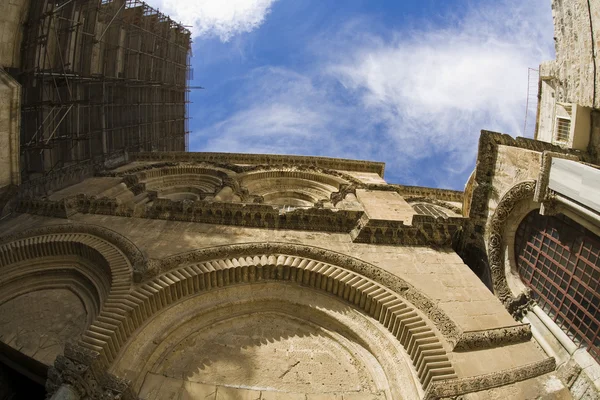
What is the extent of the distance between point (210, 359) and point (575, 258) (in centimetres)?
675

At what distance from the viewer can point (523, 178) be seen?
838 cm

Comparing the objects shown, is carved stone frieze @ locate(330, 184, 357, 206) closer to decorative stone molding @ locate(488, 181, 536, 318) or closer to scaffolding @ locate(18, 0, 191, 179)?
decorative stone molding @ locate(488, 181, 536, 318)

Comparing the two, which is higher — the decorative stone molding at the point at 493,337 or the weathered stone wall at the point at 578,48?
the weathered stone wall at the point at 578,48

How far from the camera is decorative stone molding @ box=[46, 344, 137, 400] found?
5.48m

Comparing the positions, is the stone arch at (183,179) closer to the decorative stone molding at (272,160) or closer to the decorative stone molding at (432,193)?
the decorative stone molding at (272,160)

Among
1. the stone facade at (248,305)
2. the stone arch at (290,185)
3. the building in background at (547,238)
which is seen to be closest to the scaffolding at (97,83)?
the stone facade at (248,305)

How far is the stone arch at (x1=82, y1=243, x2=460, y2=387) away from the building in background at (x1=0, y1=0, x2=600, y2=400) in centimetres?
3

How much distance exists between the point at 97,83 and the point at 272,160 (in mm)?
8823

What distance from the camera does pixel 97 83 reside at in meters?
18.0

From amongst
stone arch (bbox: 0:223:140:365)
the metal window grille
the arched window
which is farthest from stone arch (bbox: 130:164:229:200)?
the metal window grille

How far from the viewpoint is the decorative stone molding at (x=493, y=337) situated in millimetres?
6340

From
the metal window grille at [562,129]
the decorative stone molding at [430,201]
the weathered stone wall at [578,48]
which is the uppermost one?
the weathered stone wall at [578,48]

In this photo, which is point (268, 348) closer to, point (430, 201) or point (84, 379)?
point (84, 379)

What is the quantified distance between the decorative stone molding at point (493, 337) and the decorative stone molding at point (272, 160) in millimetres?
14377
